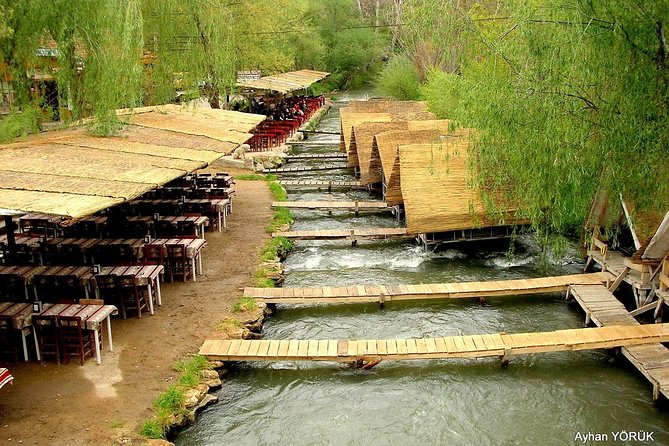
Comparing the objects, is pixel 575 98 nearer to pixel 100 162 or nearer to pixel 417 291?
pixel 417 291

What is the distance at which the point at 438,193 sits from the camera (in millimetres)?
14352

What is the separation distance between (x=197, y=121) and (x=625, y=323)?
13342mm

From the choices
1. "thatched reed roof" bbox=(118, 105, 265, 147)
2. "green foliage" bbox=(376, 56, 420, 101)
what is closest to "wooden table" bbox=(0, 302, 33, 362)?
"thatched reed roof" bbox=(118, 105, 265, 147)

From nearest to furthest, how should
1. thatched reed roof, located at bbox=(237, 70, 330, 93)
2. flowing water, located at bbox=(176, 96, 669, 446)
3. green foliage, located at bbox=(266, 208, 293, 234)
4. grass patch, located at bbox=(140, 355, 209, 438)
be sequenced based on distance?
grass patch, located at bbox=(140, 355, 209, 438) → flowing water, located at bbox=(176, 96, 669, 446) → green foliage, located at bbox=(266, 208, 293, 234) → thatched reed roof, located at bbox=(237, 70, 330, 93)

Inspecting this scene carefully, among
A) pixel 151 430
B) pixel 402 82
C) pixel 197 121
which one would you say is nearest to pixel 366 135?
pixel 197 121

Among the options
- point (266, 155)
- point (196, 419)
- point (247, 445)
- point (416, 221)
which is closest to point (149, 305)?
point (196, 419)

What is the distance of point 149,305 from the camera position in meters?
10.7

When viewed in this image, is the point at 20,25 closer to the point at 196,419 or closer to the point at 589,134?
the point at 196,419

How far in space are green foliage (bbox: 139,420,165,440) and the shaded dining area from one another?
1853 millimetres

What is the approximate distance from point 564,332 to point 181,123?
40.4ft

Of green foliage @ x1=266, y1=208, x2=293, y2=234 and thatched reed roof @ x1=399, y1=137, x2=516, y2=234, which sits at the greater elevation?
thatched reed roof @ x1=399, y1=137, x2=516, y2=234

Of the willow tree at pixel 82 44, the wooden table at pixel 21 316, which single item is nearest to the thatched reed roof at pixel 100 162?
the willow tree at pixel 82 44

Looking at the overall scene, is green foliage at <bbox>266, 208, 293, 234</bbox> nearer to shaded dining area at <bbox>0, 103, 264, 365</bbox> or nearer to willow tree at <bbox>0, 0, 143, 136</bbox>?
shaded dining area at <bbox>0, 103, 264, 365</bbox>

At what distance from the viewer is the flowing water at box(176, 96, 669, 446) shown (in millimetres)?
8039
